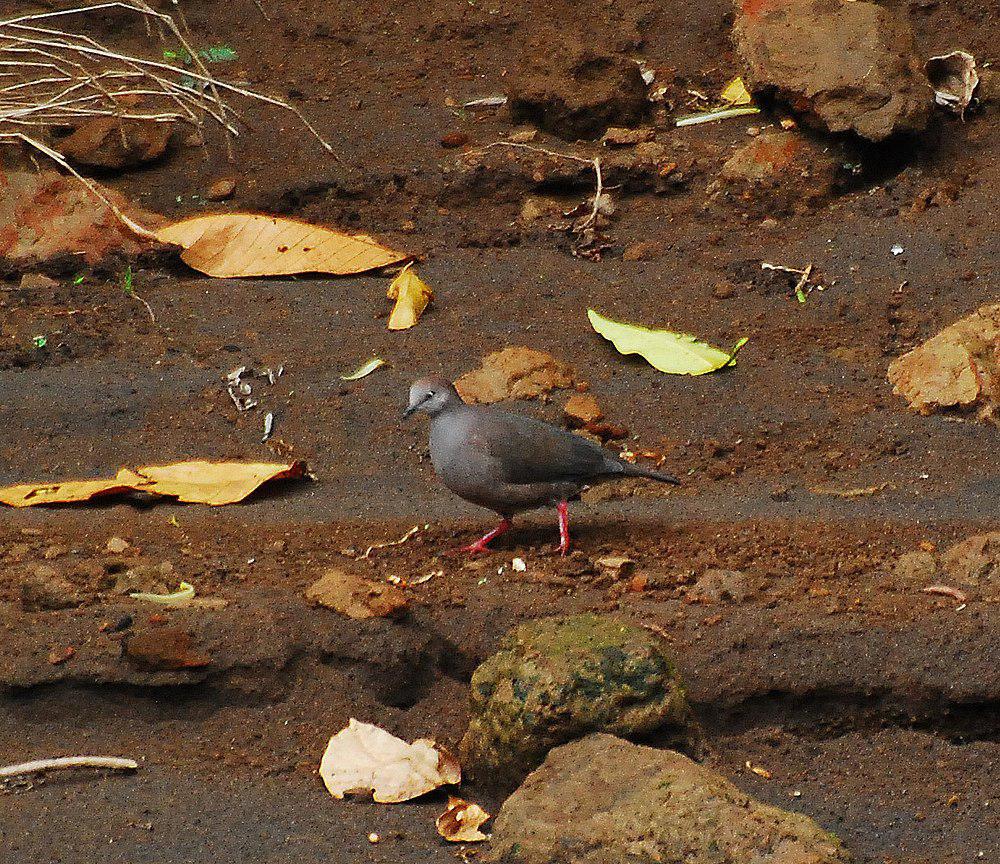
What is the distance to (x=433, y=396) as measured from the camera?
5543 millimetres

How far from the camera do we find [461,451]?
209 inches

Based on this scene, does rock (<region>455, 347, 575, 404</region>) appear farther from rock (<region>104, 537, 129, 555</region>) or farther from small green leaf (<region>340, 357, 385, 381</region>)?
rock (<region>104, 537, 129, 555</region>)

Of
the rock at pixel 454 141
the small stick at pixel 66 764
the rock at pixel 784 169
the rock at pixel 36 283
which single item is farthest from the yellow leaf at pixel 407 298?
the small stick at pixel 66 764

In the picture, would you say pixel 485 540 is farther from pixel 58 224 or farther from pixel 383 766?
pixel 58 224

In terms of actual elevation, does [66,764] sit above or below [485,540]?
above

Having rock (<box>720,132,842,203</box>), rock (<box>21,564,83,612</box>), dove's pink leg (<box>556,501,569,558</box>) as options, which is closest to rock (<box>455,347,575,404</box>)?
dove's pink leg (<box>556,501,569,558</box>)

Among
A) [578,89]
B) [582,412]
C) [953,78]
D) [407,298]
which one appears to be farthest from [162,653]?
[953,78]

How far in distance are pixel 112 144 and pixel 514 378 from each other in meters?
2.92

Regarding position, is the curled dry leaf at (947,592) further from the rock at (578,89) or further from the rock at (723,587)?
the rock at (578,89)

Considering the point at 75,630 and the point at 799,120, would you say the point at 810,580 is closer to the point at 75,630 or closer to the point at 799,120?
the point at 75,630

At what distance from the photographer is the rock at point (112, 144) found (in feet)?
26.2

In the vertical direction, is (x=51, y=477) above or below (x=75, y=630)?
below

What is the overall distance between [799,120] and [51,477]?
4167 mm

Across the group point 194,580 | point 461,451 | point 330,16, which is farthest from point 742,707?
point 330,16
